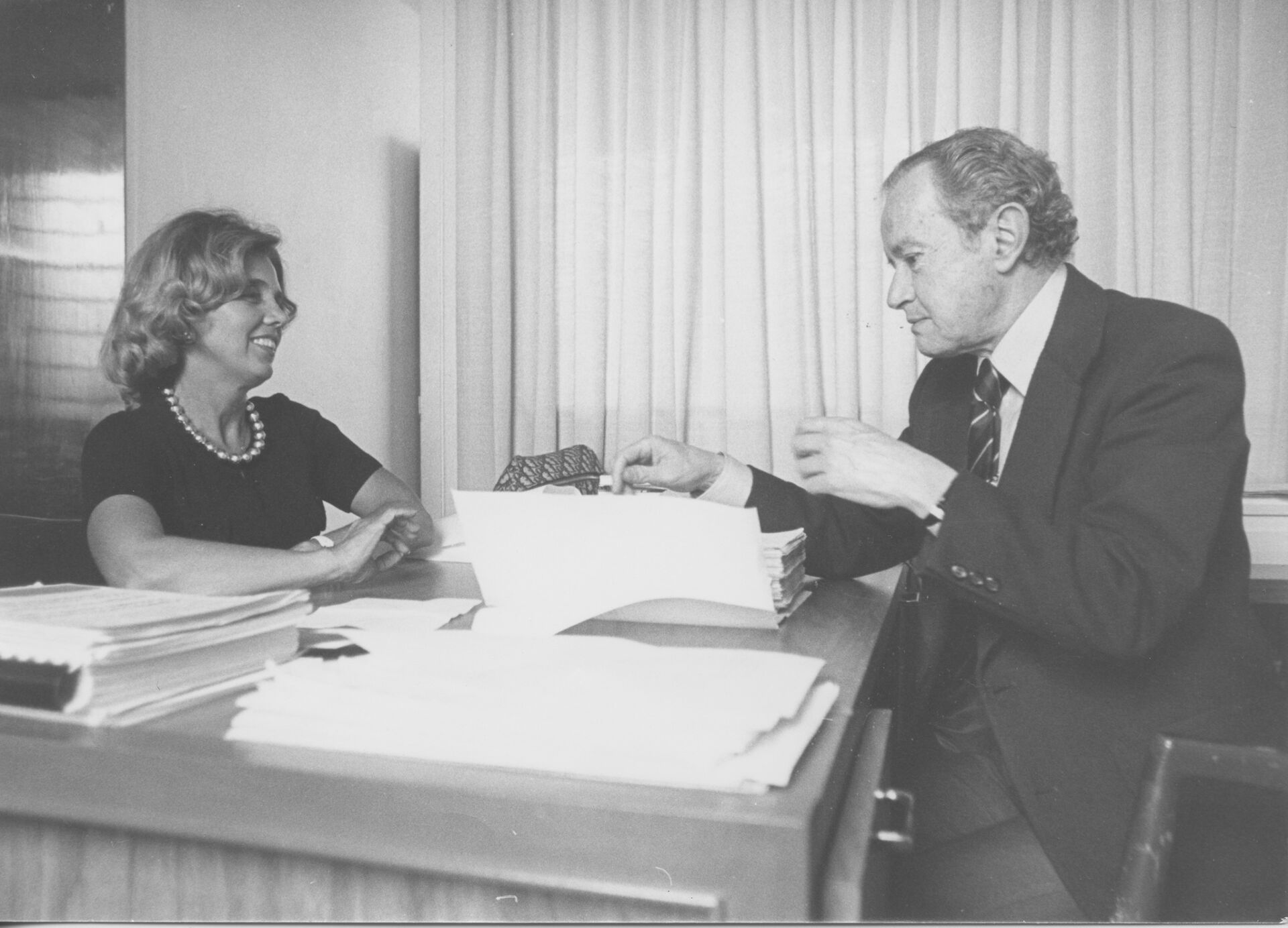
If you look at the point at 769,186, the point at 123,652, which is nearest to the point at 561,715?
the point at 123,652

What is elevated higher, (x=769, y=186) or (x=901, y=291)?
(x=769, y=186)

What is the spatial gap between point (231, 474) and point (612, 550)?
39.8 inches

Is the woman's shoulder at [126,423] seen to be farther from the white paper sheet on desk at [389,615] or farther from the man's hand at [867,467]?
the man's hand at [867,467]

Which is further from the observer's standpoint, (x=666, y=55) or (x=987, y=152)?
(x=666, y=55)

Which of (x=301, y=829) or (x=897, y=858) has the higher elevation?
(x=301, y=829)

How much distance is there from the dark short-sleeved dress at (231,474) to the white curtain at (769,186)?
4.07ft

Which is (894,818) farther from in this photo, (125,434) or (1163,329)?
Result: (125,434)

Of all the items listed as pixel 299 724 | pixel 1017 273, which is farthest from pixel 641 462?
pixel 299 724

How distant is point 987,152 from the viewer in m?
1.27

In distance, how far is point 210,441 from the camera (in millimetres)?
1705

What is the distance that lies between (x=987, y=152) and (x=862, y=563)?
56 cm

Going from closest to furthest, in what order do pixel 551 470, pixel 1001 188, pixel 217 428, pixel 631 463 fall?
pixel 1001 188
pixel 631 463
pixel 217 428
pixel 551 470

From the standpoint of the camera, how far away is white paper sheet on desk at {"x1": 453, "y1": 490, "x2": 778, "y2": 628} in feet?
3.01

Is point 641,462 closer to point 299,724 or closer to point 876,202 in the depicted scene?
point 299,724
